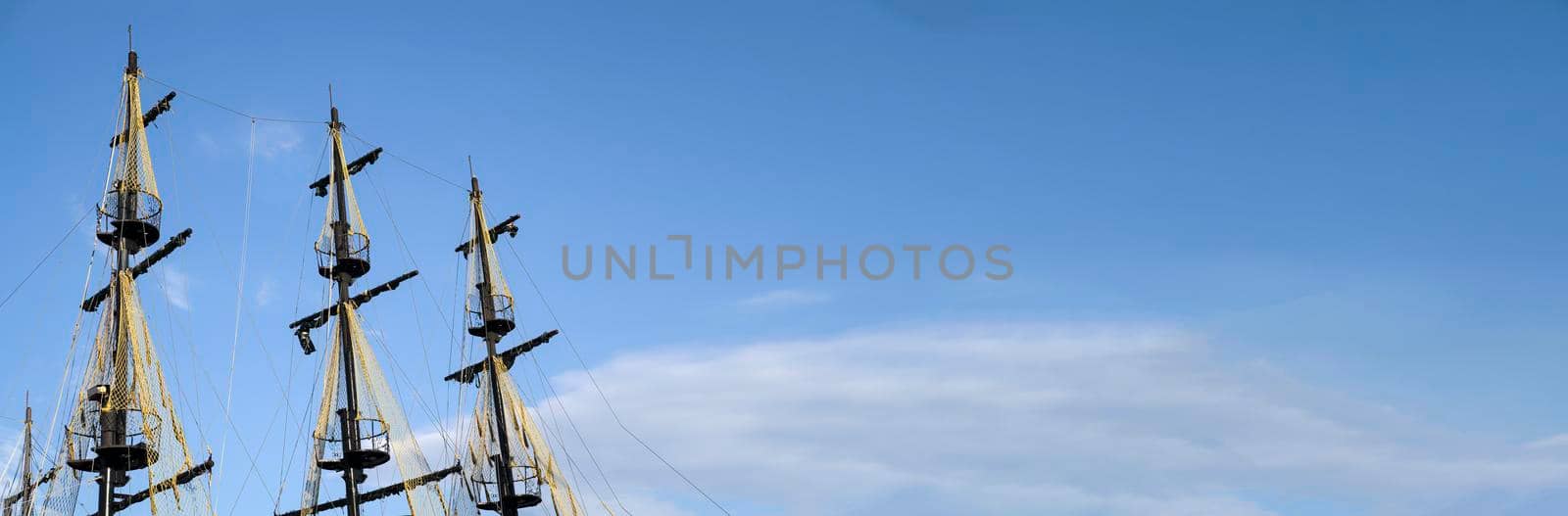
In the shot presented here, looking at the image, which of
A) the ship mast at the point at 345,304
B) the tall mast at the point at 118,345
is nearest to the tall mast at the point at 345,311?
the ship mast at the point at 345,304

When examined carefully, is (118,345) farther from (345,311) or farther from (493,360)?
(493,360)

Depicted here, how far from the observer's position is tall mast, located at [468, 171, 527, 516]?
6284 cm

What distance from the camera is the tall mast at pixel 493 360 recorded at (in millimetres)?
62844

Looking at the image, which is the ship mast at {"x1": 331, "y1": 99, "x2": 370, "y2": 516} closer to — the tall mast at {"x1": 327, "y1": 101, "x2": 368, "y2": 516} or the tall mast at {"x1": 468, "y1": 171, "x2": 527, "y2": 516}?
the tall mast at {"x1": 327, "y1": 101, "x2": 368, "y2": 516}

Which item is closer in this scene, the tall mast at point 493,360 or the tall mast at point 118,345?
the tall mast at point 118,345

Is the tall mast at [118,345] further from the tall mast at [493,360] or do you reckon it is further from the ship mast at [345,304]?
the tall mast at [493,360]

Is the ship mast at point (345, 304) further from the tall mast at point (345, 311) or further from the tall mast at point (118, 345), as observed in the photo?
the tall mast at point (118, 345)

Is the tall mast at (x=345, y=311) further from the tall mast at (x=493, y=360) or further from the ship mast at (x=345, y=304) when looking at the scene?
the tall mast at (x=493, y=360)

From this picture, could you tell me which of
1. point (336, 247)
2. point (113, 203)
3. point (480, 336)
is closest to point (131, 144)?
point (113, 203)

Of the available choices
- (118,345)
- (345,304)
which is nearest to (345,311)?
(345,304)

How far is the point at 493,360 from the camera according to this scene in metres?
66.4

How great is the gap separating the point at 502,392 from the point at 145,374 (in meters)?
16.8

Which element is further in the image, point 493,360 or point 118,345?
point 493,360

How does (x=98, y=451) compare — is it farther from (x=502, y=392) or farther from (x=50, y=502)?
(x=502, y=392)
